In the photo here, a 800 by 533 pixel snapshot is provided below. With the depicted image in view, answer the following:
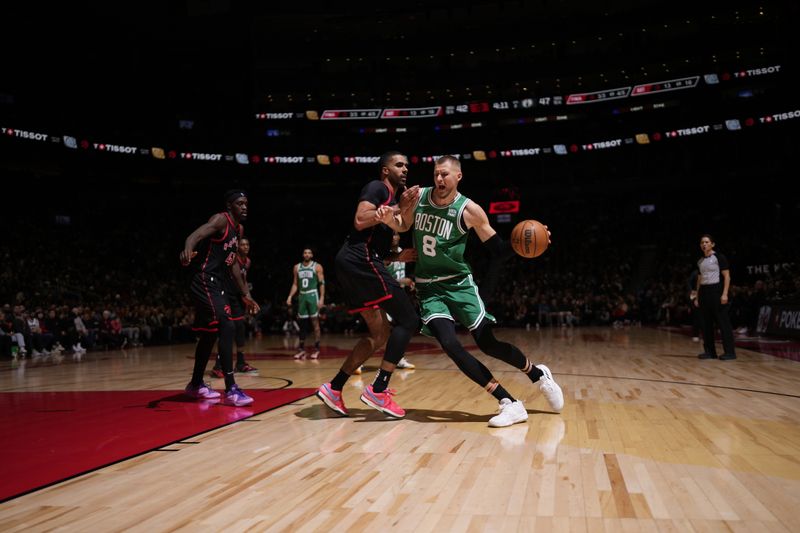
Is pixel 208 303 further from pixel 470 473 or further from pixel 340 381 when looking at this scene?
pixel 470 473

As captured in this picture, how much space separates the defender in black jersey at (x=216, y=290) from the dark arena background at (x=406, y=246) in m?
0.42

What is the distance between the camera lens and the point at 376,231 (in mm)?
5270

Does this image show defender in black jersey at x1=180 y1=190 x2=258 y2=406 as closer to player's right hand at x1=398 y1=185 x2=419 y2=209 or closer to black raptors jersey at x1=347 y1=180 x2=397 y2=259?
black raptors jersey at x1=347 y1=180 x2=397 y2=259

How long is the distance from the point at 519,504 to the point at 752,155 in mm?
35951

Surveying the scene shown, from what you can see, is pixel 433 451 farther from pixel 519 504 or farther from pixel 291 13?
pixel 291 13

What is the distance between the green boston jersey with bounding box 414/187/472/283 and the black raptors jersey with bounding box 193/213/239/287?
2037mm

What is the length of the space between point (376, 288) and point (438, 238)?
667 mm

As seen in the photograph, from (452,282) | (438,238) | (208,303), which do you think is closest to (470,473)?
(452,282)

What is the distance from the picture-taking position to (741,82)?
3055 centimetres

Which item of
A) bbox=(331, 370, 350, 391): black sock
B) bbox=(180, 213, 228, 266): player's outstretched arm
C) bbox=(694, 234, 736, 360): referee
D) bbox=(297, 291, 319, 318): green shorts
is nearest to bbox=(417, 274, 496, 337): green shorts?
bbox=(331, 370, 350, 391): black sock

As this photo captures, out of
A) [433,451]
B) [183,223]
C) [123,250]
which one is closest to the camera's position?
[433,451]

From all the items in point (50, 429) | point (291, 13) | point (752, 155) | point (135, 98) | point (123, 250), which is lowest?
point (50, 429)

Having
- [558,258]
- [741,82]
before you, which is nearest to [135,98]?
[558,258]

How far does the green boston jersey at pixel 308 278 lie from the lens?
430 inches
